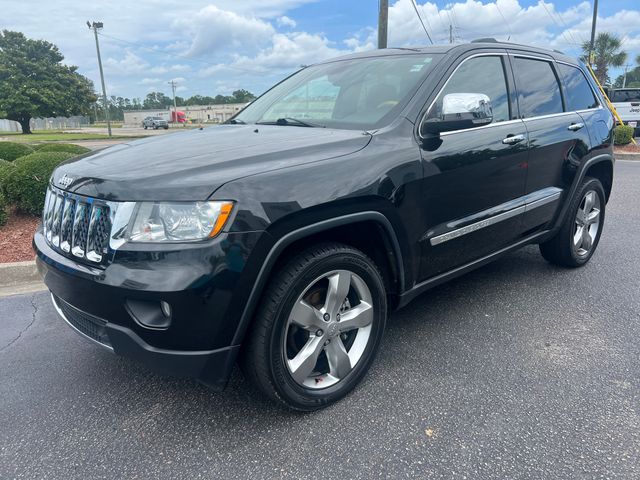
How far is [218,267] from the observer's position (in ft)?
6.61

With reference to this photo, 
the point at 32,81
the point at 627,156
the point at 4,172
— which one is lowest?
the point at 627,156

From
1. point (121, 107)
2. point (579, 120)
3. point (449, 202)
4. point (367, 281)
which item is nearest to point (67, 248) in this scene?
point (367, 281)

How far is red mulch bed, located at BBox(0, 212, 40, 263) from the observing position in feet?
16.1

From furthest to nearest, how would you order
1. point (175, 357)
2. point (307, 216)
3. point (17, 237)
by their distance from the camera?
point (17, 237) < point (307, 216) < point (175, 357)

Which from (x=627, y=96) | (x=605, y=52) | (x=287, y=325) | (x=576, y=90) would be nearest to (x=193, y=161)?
(x=287, y=325)

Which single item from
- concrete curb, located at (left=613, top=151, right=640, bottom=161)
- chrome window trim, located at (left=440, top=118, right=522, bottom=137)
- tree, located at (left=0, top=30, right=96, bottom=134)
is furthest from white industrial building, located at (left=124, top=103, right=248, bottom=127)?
chrome window trim, located at (left=440, top=118, right=522, bottom=137)

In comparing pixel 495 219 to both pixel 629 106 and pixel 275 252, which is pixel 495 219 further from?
pixel 629 106

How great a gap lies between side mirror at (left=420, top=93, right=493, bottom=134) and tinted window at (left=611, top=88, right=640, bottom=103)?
61.3 ft

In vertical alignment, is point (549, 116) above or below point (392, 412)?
above

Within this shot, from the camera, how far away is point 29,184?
5.74 meters

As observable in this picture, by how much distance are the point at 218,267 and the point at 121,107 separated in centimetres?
14282

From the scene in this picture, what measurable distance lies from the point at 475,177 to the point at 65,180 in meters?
2.33

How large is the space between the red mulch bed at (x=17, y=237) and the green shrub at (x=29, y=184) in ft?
0.53

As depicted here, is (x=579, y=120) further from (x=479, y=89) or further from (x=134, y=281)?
(x=134, y=281)
